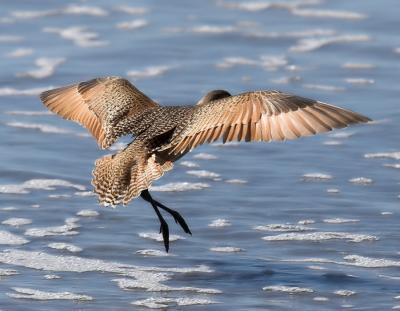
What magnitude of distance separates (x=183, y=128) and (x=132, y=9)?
5616 mm

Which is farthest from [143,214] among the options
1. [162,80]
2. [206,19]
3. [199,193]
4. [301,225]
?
[206,19]

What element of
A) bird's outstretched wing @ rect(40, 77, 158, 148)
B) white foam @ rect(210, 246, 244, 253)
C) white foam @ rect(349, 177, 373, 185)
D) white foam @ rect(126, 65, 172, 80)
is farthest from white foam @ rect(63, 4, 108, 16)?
white foam @ rect(210, 246, 244, 253)

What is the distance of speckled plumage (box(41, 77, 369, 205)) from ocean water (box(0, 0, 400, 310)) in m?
0.52

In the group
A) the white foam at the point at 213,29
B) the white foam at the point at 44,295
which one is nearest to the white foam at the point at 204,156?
the white foam at the point at 44,295

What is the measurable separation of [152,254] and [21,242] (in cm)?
80

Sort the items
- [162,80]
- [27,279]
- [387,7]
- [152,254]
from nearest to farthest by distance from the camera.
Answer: [27,279], [152,254], [162,80], [387,7]

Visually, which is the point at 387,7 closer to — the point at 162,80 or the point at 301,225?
the point at 162,80

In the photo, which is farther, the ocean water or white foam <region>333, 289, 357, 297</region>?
the ocean water

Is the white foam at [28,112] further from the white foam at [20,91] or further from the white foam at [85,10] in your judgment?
the white foam at [85,10]

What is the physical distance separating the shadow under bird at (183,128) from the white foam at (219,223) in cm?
36

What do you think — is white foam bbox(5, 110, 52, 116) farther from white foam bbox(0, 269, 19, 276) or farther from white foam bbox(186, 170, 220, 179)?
white foam bbox(0, 269, 19, 276)

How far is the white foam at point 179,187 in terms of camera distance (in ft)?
27.8

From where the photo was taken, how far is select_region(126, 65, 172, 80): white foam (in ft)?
35.5

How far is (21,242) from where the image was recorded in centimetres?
741
